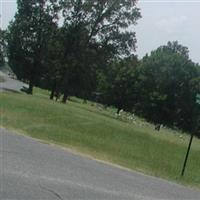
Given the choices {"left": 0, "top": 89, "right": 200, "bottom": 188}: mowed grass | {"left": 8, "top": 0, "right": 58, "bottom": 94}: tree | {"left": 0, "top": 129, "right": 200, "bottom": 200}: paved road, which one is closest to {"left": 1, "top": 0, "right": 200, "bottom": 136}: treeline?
{"left": 8, "top": 0, "right": 58, "bottom": 94}: tree

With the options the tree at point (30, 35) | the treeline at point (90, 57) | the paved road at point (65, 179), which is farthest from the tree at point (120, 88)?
the paved road at point (65, 179)

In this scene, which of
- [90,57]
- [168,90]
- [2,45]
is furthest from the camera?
[168,90]

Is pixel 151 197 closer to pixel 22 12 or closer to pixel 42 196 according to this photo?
pixel 42 196

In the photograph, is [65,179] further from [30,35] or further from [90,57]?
[30,35]

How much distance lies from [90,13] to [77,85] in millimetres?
7734

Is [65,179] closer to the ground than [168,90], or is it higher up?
closer to the ground

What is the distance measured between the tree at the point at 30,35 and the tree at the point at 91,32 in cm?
372

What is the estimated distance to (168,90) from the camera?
9181 cm

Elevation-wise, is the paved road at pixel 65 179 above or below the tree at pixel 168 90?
below

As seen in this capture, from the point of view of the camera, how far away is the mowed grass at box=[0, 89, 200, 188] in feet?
68.7

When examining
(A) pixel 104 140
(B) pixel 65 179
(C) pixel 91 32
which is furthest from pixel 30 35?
(B) pixel 65 179

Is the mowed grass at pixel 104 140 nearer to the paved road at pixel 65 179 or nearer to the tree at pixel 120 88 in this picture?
the paved road at pixel 65 179

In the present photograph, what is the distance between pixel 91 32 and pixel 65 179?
46815mm

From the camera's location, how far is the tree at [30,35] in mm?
66500
